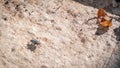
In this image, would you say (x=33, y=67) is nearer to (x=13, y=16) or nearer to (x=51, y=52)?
(x=51, y=52)

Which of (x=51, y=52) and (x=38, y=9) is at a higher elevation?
(x=38, y=9)

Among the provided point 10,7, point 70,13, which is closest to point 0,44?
point 10,7

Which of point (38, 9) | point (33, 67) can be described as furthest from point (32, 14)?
point (33, 67)

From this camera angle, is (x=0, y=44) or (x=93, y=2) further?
(x=93, y=2)

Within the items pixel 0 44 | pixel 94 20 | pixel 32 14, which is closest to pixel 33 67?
pixel 0 44

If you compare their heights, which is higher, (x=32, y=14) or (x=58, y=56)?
(x=32, y=14)

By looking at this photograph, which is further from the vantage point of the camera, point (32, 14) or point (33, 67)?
point (32, 14)
